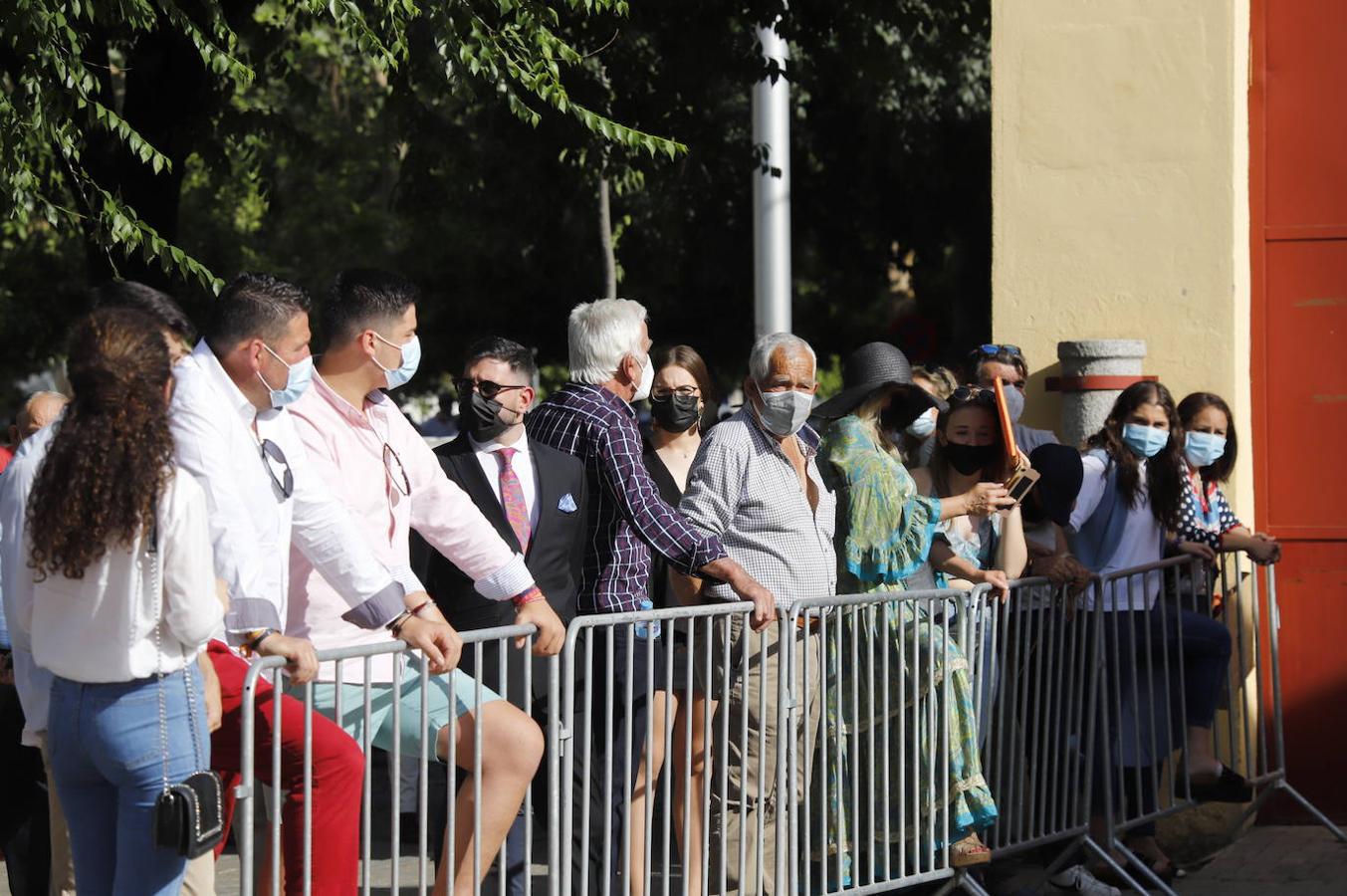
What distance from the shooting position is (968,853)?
21.1 ft

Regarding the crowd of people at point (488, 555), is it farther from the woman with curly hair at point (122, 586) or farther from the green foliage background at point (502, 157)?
the green foliage background at point (502, 157)

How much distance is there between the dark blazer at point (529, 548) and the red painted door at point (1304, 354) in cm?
386

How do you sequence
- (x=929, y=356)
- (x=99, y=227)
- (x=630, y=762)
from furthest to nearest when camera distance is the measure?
1. (x=929, y=356)
2. (x=99, y=227)
3. (x=630, y=762)

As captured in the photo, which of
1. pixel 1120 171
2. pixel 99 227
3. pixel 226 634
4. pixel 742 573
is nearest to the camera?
pixel 226 634

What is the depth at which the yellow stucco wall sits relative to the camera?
27.7 feet

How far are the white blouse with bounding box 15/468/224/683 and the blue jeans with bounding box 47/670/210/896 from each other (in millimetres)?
56

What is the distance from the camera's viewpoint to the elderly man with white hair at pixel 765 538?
19.7ft

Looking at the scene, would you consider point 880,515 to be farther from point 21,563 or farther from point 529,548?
point 21,563

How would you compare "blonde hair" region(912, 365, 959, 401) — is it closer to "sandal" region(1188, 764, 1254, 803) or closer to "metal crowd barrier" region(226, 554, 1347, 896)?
"metal crowd barrier" region(226, 554, 1347, 896)

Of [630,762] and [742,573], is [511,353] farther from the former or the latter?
[630,762]

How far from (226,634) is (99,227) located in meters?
3.97

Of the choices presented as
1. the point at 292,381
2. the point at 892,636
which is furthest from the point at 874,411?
the point at 292,381

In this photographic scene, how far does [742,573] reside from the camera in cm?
586

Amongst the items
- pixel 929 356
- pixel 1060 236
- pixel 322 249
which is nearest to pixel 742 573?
pixel 1060 236
